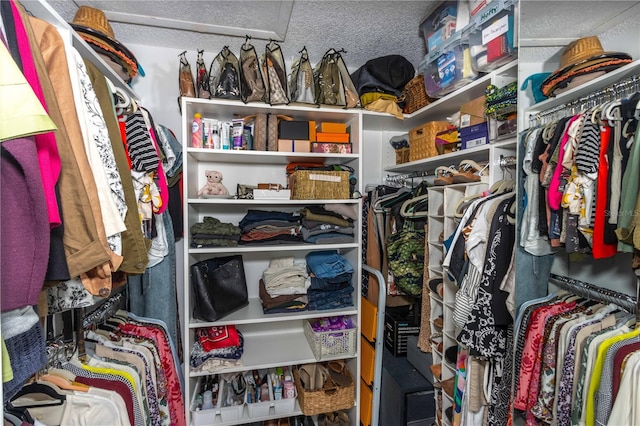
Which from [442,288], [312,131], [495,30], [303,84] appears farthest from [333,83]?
[442,288]

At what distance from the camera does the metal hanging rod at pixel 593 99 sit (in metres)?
0.85

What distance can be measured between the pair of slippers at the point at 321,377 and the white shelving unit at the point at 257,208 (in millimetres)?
60

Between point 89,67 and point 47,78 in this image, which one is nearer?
point 47,78

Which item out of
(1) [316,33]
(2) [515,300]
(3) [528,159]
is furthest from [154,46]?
(2) [515,300]

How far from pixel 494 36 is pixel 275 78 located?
101 cm

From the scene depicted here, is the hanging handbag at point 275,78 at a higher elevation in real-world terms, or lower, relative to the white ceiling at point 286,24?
lower

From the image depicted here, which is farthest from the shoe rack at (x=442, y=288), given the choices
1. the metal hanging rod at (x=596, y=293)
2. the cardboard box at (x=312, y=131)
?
the cardboard box at (x=312, y=131)

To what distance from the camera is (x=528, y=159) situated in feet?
3.75

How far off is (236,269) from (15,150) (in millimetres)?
1356

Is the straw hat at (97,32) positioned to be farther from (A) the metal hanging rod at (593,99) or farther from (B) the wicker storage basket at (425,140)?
(A) the metal hanging rod at (593,99)

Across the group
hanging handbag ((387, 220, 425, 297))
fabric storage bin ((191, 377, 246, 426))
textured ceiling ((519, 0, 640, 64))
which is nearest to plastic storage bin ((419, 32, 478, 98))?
textured ceiling ((519, 0, 640, 64))

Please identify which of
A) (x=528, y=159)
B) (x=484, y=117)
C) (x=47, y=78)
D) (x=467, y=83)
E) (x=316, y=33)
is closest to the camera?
(x=47, y=78)

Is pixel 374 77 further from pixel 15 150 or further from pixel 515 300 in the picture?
pixel 15 150

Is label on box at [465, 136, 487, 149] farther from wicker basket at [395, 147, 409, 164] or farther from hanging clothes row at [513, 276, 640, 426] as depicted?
hanging clothes row at [513, 276, 640, 426]
